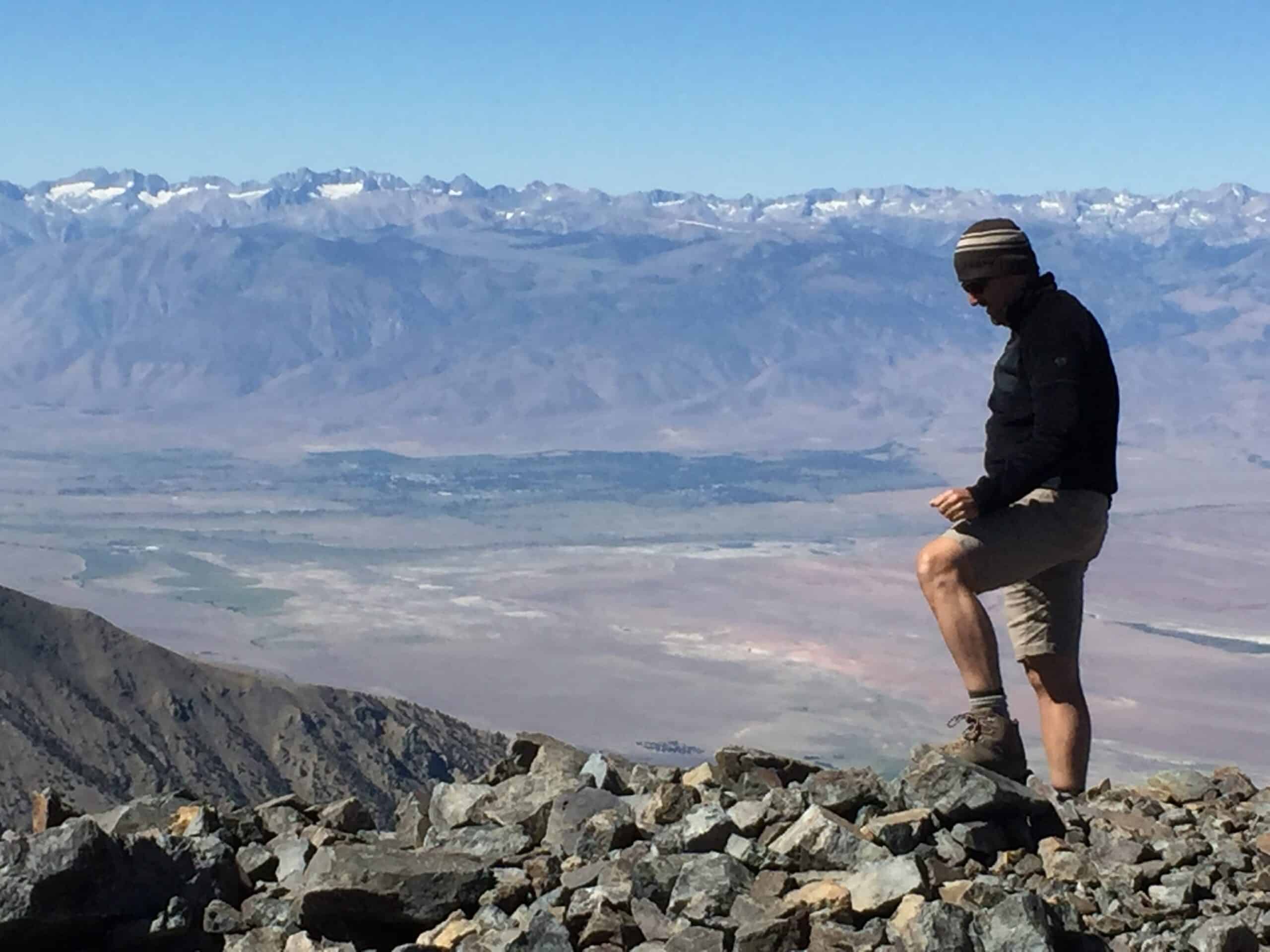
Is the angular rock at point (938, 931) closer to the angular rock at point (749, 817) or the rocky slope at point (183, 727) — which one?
the angular rock at point (749, 817)

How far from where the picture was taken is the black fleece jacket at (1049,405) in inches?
288

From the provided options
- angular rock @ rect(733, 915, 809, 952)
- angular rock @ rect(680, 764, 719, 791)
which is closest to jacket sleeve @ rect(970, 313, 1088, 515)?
angular rock @ rect(680, 764, 719, 791)

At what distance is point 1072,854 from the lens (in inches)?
269

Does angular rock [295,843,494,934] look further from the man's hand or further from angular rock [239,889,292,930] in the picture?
the man's hand

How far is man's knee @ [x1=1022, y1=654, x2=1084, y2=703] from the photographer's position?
324 inches

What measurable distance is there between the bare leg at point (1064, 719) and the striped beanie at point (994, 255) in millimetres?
1932

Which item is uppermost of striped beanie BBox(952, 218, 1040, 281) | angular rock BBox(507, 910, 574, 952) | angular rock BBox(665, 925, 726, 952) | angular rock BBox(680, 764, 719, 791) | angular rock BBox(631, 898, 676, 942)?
striped beanie BBox(952, 218, 1040, 281)

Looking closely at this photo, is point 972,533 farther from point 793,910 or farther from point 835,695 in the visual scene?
point 835,695

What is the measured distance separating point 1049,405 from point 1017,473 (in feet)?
1.07

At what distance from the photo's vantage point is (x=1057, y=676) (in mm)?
8242

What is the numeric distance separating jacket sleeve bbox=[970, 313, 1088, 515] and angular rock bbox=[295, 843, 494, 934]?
2797 mm

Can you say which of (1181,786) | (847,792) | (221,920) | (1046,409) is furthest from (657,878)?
(1181,786)

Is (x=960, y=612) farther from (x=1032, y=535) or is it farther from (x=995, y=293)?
(x=995, y=293)

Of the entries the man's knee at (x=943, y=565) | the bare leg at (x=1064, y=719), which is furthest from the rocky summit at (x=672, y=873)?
the man's knee at (x=943, y=565)
